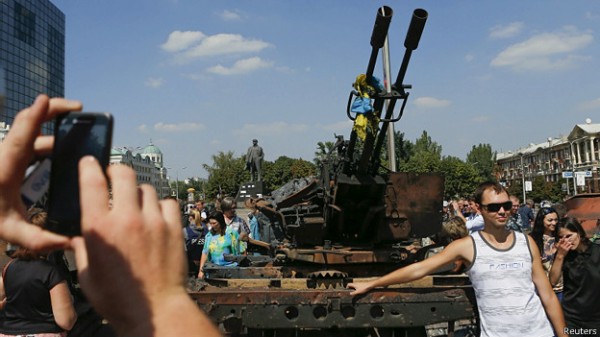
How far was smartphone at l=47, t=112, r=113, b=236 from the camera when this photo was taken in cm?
116

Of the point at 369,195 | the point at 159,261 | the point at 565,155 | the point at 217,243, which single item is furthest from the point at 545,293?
the point at 565,155

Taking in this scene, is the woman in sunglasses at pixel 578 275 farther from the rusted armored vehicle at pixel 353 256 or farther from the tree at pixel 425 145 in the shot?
the tree at pixel 425 145

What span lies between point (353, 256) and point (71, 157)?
546 cm

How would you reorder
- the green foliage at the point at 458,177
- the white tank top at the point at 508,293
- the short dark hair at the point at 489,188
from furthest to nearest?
the green foliage at the point at 458,177 → the short dark hair at the point at 489,188 → the white tank top at the point at 508,293

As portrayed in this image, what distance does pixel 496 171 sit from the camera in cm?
10356

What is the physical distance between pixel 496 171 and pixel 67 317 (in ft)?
351

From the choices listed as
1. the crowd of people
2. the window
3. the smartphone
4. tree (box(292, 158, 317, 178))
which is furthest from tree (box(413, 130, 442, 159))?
the smartphone

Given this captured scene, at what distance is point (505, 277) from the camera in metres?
3.72

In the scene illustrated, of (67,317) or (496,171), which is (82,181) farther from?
(496,171)

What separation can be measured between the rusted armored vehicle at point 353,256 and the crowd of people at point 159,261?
403 mm

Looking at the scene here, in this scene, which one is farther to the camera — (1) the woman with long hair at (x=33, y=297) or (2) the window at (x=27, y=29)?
(2) the window at (x=27, y=29)

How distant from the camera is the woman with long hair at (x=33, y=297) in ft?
12.7


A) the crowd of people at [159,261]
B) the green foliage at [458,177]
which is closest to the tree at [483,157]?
the green foliage at [458,177]

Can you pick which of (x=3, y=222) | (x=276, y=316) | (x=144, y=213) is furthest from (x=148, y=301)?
(x=276, y=316)
